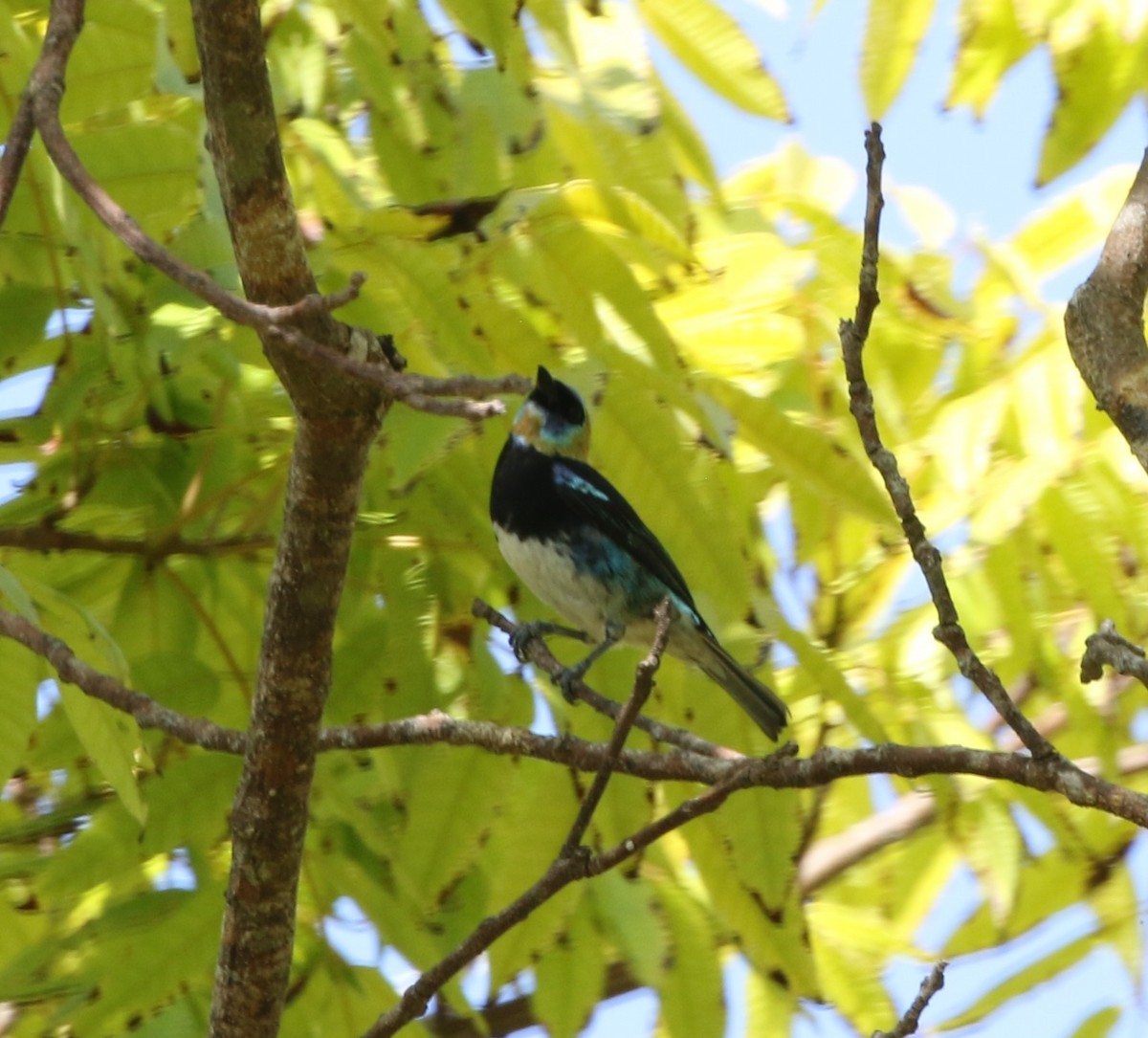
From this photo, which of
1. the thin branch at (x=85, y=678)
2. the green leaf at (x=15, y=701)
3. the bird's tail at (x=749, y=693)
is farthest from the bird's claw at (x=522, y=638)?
the green leaf at (x=15, y=701)

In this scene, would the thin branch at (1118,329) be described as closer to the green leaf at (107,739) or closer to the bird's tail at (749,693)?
the bird's tail at (749,693)

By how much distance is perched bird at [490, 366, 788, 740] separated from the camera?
4379mm

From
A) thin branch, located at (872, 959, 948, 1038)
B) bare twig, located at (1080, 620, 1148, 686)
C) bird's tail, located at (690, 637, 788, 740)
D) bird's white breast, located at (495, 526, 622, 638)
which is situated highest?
bird's white breast, located at (495, 526, 622, 638)

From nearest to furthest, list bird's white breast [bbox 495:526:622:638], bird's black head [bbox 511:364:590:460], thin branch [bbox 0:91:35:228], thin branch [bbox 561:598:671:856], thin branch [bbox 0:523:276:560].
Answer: thin branch [bbox 561:598:671:856] < thin branch [bbox 0:91:35:228] < thin branch [bbox 0:523:276:560] < bird's white breast [bbox 495:526:622:638] < bird's black head [bbox 511:364:590:460]

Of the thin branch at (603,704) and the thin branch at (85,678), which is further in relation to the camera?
the thin branch at (603,704)

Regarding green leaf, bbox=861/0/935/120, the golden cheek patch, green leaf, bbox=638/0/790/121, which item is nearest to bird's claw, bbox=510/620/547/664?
green leaf, bbox=638/0/790/121

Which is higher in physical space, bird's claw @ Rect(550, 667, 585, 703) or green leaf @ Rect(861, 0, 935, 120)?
green leaf @ Rect(861, 0, 935, 120)

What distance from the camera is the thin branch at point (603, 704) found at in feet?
8.38

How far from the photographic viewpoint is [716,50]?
10.9 feet

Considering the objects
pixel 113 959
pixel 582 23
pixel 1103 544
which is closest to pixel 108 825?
pixel 113 959

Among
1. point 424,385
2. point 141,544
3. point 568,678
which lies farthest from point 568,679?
point 424,385

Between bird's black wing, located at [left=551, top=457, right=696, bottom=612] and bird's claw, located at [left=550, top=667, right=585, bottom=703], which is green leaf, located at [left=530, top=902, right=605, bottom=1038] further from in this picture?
bird's black wing, located at [left=551, top=457, right=696, bottom=612]

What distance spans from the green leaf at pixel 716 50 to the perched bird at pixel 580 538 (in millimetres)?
1106

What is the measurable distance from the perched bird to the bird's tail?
764mm
